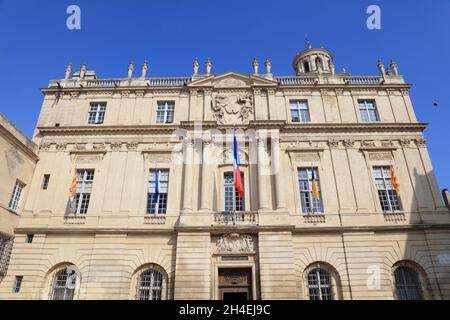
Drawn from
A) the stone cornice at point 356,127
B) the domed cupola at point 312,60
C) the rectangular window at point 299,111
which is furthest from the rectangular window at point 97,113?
the domed cupola at point 312,60

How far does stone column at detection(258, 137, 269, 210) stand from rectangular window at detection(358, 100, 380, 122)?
6.82 m

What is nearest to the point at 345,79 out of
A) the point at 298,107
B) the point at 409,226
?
the point at 298,107

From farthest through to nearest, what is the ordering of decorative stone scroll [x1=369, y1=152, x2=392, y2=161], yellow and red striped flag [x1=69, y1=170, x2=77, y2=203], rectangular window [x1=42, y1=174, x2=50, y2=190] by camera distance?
decorative stone scroll [x1=369, y1=152, x2=392, y2=161]
rectangular window [x1=42, y1=174, x2=50, y2=190]
yellow and red striped flag [x1=69, y1=170, x2=77, y2=203]

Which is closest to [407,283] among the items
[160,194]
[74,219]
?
[160,194]

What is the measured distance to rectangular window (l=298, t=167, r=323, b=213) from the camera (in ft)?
55.8

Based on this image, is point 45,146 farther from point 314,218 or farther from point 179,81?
point 314,218

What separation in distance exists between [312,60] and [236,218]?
2291 centimetres

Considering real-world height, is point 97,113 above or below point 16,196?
above

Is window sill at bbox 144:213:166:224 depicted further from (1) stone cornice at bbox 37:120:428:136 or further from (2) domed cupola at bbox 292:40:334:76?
(2) domed cupola at bbox 292:40:334:76

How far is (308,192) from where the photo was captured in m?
17.5

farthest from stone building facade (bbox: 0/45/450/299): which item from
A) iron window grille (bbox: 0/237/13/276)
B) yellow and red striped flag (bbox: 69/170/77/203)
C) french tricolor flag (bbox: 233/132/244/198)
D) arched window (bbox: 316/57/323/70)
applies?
arched window (bbox: 316/57/323/70)

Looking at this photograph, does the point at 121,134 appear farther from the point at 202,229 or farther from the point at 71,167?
the point at 202,229

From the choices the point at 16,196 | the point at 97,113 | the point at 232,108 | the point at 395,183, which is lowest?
the point at 16,196
